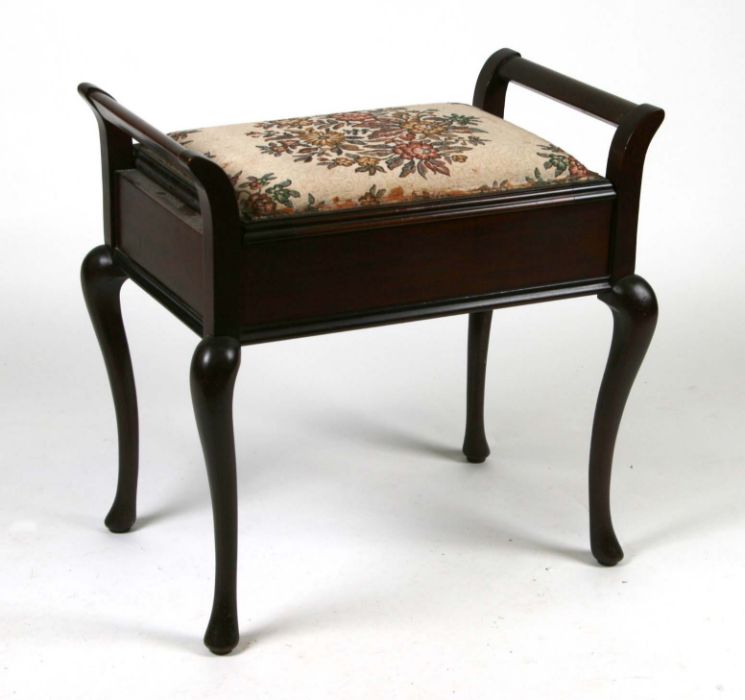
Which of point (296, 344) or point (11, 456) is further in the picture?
point (296, 344)

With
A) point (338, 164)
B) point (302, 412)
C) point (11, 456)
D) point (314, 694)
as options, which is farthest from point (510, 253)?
point (11, 456)

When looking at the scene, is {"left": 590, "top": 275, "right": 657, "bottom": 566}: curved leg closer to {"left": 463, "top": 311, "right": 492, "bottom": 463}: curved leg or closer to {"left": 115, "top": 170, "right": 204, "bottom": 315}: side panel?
{"left": 463, "top": 311, "right": 492, "bottom": 463}: curved leg

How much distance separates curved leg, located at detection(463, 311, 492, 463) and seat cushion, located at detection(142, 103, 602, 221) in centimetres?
49

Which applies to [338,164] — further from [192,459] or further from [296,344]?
[296,344]

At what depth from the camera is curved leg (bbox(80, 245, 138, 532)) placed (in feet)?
7.57

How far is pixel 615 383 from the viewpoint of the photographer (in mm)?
2287

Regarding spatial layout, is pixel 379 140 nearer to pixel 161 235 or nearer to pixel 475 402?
pixel 161 235

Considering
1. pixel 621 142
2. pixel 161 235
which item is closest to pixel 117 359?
pixel 161 235

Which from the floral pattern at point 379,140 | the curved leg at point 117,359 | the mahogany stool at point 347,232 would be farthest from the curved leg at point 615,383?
the curved leg at point 117,359

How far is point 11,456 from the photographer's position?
105 inches

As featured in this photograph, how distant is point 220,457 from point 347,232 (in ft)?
1.08

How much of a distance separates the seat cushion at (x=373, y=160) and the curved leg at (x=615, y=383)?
180 millimetres

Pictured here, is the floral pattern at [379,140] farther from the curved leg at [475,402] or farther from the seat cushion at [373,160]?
the curved leg at [475,402]

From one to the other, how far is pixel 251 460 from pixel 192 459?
98mm
